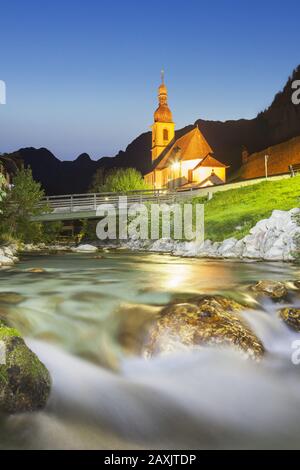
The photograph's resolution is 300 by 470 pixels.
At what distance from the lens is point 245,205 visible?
30.8 metres

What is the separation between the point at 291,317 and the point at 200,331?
249cm

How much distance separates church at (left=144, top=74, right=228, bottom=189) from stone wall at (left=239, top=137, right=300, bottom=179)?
10412mm

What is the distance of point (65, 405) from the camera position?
5.73 m

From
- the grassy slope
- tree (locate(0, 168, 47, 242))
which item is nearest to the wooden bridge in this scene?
tree (locate(0, 168, 47, 242))

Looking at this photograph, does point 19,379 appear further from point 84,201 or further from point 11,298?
point 84,201

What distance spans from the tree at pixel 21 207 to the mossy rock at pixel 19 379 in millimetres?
24555

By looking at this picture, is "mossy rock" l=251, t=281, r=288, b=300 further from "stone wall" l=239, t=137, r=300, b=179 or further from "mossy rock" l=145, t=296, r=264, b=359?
"stone wall" l=239, t=137, r=300, b=179

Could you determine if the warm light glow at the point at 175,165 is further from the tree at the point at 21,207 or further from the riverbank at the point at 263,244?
the riverbank at the point at 263,244

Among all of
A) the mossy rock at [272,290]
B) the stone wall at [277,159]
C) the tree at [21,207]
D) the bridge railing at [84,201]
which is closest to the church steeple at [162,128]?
the stone wall at [277,159]

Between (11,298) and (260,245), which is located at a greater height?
(260,245)

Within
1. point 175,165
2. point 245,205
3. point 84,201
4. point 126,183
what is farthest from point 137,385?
point 175,165
